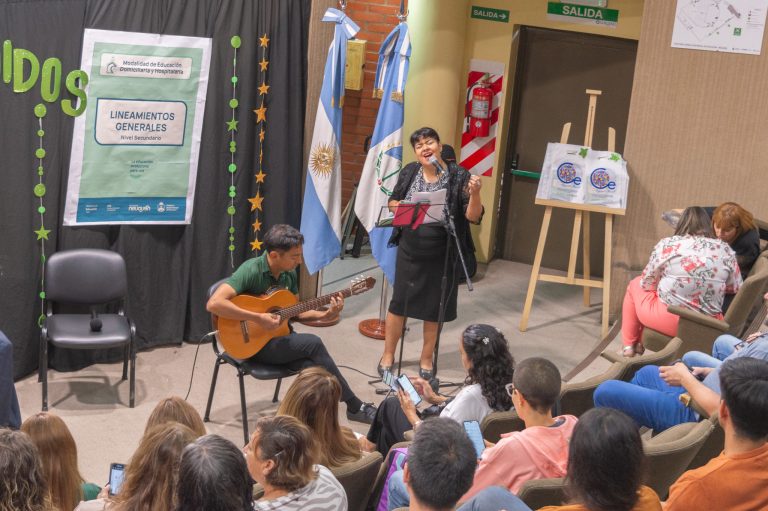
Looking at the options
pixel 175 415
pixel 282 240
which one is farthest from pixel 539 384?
pixel 282 240

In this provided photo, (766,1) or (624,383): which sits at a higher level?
(766,1)

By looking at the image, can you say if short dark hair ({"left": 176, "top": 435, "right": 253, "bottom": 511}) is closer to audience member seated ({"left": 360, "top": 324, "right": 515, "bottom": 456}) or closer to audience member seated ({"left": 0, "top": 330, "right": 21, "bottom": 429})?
audience member seated ({"left": 360, "top": 324, "right": 515, "bottom": 456})

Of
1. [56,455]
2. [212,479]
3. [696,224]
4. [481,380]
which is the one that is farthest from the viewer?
[696,224]

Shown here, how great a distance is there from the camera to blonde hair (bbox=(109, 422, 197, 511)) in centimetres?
300

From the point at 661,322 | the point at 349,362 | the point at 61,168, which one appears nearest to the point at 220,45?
the point at 61,168

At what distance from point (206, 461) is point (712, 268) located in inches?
150

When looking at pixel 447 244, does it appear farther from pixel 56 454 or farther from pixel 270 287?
pixel 56 454

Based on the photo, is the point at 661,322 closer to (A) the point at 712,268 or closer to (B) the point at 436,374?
(A) the point at 712,268

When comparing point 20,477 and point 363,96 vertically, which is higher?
point 363,96

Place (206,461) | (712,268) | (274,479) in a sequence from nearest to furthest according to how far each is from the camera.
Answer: (206,461) → (274,479) → (712,268)

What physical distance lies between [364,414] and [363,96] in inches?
161

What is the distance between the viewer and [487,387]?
4.07 meters

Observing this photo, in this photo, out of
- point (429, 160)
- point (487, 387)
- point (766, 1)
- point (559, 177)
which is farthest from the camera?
point (559, 177)

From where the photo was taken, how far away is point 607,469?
8.73ft
